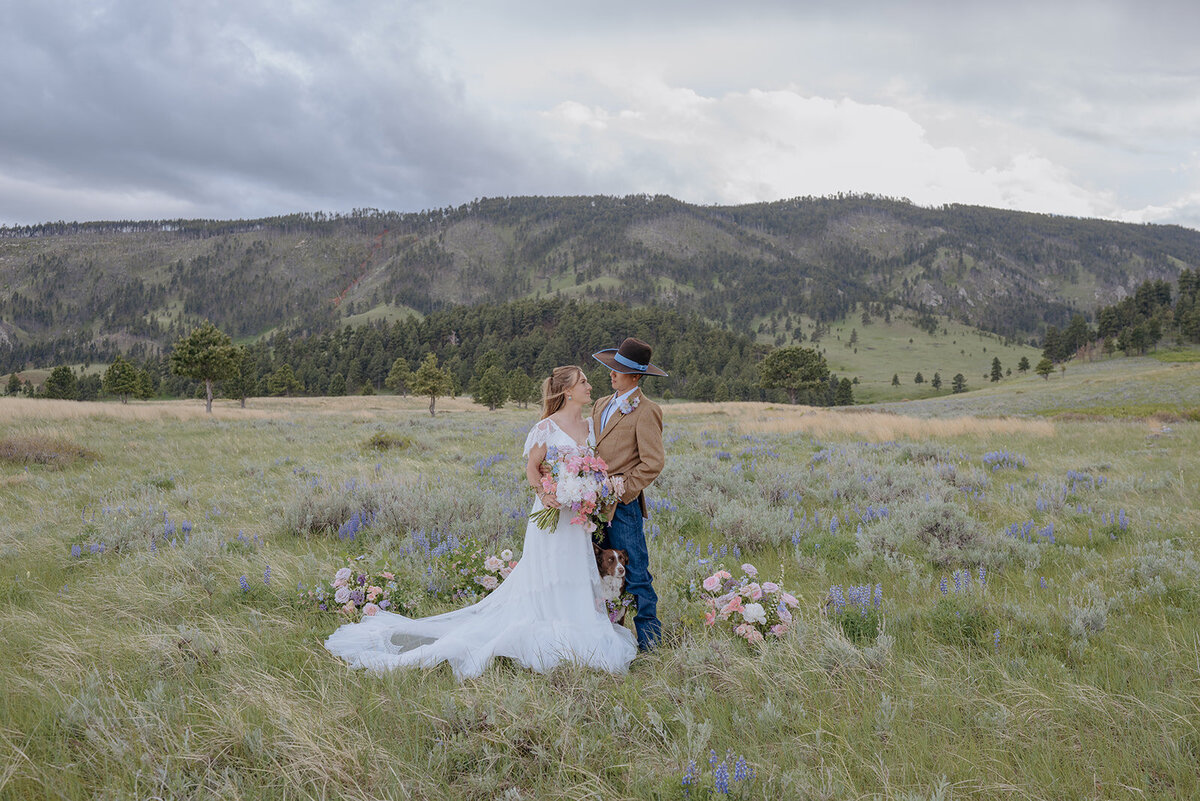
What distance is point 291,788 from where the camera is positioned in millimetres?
2562

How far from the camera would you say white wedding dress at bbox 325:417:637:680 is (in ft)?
12.5

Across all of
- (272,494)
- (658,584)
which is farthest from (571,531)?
(272,494)

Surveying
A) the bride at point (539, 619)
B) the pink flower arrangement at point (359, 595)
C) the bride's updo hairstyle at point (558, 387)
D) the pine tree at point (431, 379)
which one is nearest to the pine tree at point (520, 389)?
the pine tree at point (431, 379)

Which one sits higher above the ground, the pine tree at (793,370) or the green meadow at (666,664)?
the pine tree at (793,370)

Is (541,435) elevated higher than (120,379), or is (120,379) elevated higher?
(120,379)

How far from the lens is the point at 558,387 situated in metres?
4.44

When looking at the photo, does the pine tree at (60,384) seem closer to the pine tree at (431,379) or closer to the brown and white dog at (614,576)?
the pine tree at (431,379)

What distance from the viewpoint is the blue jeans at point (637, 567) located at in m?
4.20

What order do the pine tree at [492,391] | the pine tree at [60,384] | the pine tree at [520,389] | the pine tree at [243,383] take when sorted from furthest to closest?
1. the pine tree at [60,384]
2. the pine tree at [520,389]
3. the pine tree at [492,391]
4. the pine tree at [243,383]

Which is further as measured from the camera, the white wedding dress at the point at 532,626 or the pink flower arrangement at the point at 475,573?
the pink flower arrangement at the point at 475,573

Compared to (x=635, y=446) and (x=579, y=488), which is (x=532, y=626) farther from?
(x=635, y=446)

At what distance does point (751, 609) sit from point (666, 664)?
28.4 inches

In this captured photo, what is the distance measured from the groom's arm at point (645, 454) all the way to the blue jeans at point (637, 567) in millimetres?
235

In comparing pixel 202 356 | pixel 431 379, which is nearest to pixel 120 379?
pixel 202 356
